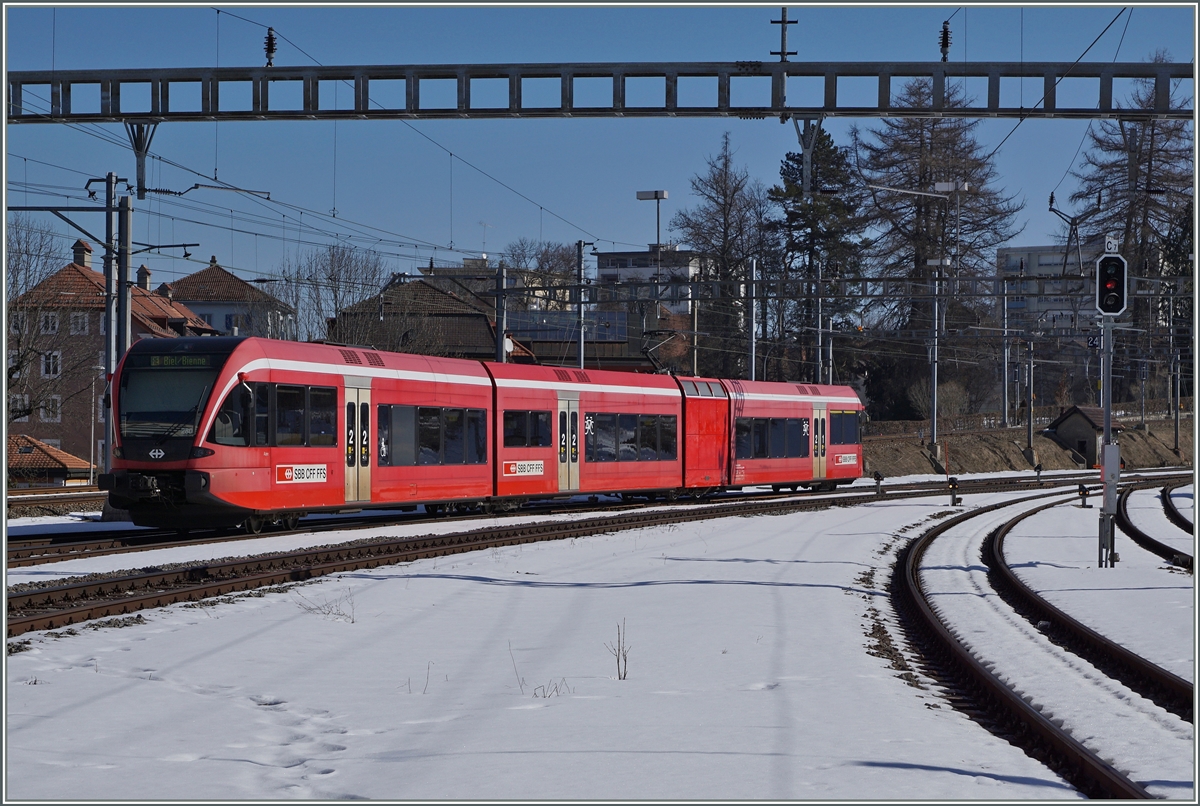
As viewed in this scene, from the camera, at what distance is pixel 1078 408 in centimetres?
7250

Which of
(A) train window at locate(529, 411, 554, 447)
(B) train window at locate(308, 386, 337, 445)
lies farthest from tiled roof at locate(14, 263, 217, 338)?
(A) train window at locate(529, 411, 554, 447)

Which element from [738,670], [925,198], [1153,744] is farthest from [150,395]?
[925,198]

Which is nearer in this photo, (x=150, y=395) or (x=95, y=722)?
(x=95, y=722)

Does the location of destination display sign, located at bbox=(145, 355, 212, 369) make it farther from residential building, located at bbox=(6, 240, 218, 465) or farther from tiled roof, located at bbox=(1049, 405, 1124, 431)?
tiled roof, located at bbox=(1049, 405, 1124, 431)

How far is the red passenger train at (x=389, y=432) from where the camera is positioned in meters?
18.8

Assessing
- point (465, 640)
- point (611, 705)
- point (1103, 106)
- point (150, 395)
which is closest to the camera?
point (611, 705)

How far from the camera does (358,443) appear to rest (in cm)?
2148

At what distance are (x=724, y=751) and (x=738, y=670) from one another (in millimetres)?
2950

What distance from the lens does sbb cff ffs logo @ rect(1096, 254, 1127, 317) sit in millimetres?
17469

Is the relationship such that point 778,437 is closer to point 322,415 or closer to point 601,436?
point 601,436

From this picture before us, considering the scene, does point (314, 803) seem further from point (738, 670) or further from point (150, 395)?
point (150, 395)

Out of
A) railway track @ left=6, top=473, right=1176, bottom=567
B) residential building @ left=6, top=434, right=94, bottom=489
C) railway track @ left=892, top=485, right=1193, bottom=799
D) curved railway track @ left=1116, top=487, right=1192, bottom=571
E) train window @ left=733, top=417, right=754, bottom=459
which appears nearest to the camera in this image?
railway track @ left=892, top=485, right=1193, bottom=799

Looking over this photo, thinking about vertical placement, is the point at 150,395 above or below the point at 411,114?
below

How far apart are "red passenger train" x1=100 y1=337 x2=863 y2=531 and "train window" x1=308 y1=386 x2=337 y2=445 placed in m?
0.03
